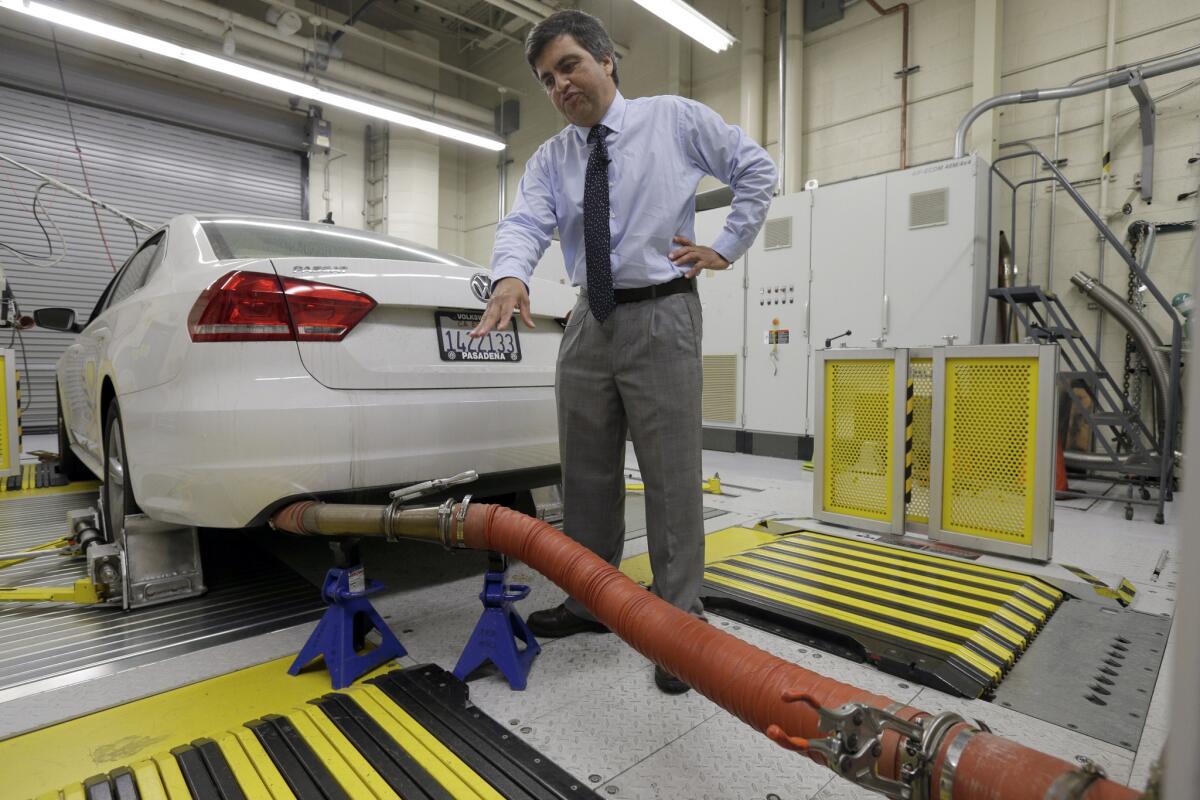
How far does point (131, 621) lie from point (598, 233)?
1835 millimetres

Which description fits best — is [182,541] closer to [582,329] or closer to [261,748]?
[261,748]

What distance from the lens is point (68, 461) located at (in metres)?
4.27

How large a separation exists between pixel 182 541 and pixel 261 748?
113cm

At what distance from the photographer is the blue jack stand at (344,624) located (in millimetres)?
1584

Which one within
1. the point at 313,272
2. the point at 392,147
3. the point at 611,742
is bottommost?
the point at 611,742

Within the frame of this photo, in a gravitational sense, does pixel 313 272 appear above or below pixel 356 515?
above

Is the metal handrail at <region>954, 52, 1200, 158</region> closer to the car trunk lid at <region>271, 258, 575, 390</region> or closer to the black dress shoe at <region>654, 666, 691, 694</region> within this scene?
the car trunk lid at <region>271, 258, 575, 390</region>

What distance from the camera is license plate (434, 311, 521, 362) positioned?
1.94 m

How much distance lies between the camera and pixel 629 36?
8.74 m

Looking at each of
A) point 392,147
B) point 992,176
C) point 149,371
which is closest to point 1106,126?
point 992,176

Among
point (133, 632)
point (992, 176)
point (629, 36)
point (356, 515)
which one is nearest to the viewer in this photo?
point (356, 515)

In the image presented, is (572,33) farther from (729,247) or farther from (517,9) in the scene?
(517,9)

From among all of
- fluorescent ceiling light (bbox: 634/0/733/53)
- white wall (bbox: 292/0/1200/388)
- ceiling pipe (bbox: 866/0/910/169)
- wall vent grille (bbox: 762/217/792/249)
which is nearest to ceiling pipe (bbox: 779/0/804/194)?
white wall (bbox: 292/0/1200/388)

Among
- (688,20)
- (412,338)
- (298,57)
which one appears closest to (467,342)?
(412,338)
